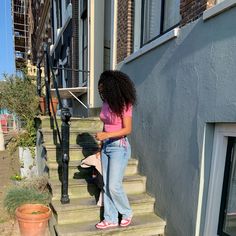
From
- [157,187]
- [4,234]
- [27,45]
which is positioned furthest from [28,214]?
[27,45]

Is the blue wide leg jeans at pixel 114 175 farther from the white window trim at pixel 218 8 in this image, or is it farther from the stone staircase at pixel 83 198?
the white window trim at pixel 218 8

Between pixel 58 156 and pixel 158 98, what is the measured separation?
1693 millimetres

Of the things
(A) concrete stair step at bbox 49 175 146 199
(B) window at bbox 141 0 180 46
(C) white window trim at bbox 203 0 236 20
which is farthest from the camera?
(B) window at bbox 141 0 180 46

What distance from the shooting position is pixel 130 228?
3.10 metres

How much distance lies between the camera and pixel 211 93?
8.09 feet

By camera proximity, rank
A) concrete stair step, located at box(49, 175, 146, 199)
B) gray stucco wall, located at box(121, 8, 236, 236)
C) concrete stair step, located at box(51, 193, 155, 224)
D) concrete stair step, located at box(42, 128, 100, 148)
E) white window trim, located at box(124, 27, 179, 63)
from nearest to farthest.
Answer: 1. gray stucco wall, located at box(121, 8, 236, 236)
2. white window trim, located at box(124, 27, 179, 63)
3. concrete stair step, located at box(51, 193, 155, 224)
4. concrete stair step, located at box(49, 175, 146, 199)
5. concrete stair step, located at box(42, 128, 100, 148)

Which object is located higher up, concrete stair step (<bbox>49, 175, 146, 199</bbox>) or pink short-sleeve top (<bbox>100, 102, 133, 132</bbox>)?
pink short-sleeve top (<bbox>100, 102, 133, 132</bbox>)

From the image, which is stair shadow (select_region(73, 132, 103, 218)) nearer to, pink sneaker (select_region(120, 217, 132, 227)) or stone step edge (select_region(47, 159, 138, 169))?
stone step edge (select_region(47, 159, 138, 169))

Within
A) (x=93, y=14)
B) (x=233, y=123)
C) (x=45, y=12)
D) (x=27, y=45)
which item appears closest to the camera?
(x=233, y=123)

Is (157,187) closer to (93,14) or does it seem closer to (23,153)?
(23,153)

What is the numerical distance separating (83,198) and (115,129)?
1297 mm

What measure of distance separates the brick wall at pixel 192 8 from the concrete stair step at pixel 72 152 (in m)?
2.33

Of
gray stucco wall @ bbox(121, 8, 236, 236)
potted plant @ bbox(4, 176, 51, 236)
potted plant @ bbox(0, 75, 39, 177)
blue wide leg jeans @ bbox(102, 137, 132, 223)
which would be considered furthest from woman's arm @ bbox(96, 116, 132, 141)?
potted plant @ bbox(0, 75, 39, 177)

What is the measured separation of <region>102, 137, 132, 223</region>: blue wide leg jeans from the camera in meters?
2.84
